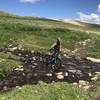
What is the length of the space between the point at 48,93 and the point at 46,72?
11054mm

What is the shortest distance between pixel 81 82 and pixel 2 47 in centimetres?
2256

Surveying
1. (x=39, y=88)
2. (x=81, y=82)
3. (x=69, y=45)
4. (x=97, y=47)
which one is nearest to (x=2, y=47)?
(x=69, y=45)

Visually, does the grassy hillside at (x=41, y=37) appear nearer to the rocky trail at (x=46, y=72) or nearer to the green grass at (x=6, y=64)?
the rocky trail at (x=46, y=72)

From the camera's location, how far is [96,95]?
2903 cm

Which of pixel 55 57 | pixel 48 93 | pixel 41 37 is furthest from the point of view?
pixel 41 37

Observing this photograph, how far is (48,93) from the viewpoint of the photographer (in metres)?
26.9

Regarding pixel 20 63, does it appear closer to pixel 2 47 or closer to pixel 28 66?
pixel 28 66

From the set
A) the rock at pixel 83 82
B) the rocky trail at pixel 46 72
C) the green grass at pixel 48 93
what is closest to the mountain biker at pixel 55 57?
the rocky trail at pixel 46 72

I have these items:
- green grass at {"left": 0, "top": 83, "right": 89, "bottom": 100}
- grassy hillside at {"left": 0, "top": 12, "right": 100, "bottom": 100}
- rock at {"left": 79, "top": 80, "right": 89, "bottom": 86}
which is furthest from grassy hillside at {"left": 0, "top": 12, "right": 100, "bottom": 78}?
green grass at {"left": 0, "top": 83, "right": 89, "bottom": 100}

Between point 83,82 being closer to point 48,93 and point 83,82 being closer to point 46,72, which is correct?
point 46,72

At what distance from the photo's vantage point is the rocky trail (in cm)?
3429

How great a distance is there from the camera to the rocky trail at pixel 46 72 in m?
34.3

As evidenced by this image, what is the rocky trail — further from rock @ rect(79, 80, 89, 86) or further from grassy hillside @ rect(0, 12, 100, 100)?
grassy hillside @ rect(0, 12, 100, 100)

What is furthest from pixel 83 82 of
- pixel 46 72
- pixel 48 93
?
pixel 48 93
